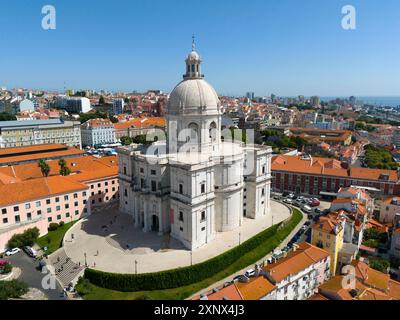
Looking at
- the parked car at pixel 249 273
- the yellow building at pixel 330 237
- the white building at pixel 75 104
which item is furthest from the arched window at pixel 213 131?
the white building at pixel 75 104

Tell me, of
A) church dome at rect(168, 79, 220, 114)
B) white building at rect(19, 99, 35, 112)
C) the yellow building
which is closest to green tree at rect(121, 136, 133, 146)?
church dome at rect(168, 79, 220, 114)

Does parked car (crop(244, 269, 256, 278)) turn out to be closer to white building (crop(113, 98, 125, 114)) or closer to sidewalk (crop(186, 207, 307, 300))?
sidewalk (crop(186, 207, 307, 300))

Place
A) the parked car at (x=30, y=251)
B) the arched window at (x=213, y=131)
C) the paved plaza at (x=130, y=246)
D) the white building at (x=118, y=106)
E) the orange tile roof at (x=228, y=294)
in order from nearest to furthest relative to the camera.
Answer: the orange tile roof at (x=228, y=294) → the paved plaza at (x=130, y=246) → the parked car at (x=30, y=251) → the arched window at (x=213, y=131) → the white building at (x=118, y=106)

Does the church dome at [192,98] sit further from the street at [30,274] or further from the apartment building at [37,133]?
the apartment building at [37,133]

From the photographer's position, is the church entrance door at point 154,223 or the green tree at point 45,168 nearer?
the church entrance door at point 154,223
